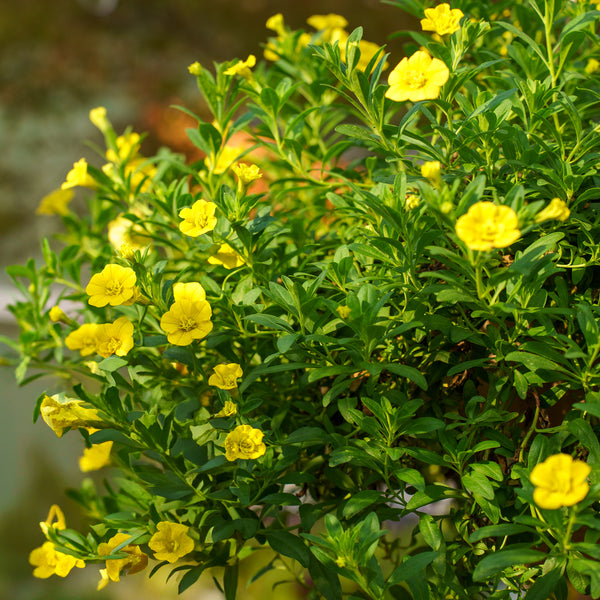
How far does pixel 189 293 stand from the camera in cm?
69

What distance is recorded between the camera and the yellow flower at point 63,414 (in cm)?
69

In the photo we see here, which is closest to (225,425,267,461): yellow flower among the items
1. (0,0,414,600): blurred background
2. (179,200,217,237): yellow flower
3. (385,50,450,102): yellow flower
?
(179,200,217,237): yellow flower

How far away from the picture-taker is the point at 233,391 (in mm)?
769

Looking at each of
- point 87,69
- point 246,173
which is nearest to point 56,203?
point 246,173

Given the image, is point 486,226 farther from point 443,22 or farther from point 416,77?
point 443,22

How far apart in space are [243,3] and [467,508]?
4223mm

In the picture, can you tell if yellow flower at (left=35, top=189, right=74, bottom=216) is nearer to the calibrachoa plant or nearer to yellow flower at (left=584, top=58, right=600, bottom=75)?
the calibrachoa plant

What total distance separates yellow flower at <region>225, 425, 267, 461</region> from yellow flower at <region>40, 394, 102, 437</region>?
0.16m

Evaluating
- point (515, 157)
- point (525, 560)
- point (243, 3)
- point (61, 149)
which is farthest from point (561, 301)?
point (61, 149)

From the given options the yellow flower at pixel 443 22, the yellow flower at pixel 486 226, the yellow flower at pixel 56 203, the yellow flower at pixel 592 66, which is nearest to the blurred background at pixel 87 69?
the yellow flower at pixel 56 203

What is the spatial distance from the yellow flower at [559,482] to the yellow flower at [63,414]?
459mm

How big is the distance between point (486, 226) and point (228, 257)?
0.35 metres

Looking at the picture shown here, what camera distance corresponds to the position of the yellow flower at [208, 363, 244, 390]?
28.8 inches

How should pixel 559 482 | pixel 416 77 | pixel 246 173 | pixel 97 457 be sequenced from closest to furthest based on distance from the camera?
pixel 559 482, pixel 416 77, pixel 246 173, pixel 97 457
